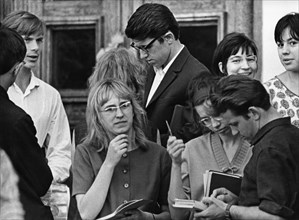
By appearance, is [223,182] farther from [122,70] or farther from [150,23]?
[150,23]

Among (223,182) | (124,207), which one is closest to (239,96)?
(223,182)

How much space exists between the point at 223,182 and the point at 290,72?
1073 millimetres

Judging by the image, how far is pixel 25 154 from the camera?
19.6 ft

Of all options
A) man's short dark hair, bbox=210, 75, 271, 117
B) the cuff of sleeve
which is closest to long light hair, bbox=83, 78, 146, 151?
man's short dark hair, bbox=210, 75, 271, 117

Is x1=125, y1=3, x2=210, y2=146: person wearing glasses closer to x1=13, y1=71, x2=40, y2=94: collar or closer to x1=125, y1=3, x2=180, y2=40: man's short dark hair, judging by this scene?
x1=125, y1=3, x2=180, y2=40: man's short dark hair

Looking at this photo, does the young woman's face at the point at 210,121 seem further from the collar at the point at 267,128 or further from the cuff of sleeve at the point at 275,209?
the cuff of sleeve at the point at 275,209

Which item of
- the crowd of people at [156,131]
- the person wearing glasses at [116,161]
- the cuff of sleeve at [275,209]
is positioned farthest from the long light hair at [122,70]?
the cuff of sleeve at [275,209]

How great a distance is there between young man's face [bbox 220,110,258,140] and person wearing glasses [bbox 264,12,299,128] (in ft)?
3.25

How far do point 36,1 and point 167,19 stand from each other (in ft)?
5.98

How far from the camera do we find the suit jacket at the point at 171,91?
6840 mm

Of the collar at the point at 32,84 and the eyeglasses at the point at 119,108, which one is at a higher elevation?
the eyeglasses at the point at 119,108

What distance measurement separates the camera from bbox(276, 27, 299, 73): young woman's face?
21.8 ft

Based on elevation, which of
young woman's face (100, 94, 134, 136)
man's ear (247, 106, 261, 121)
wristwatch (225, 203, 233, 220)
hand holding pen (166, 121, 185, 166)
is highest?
man's ear (247, 106, 261, 121)

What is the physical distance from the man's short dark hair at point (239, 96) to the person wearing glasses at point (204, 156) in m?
0.47
